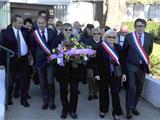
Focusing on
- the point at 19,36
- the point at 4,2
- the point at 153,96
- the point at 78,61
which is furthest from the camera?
the point at 4,2

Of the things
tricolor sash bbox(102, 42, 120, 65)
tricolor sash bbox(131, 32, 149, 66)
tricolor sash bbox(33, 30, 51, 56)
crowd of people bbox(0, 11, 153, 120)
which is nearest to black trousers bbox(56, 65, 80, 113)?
crowd of people bbox(0, 11, 153, 120)

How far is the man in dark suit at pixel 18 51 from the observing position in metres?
8.86

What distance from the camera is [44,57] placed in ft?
29.7

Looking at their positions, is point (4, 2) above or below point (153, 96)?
above

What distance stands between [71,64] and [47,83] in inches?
35.3

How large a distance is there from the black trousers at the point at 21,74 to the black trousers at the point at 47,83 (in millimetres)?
310

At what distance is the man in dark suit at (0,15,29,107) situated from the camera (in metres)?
8.86

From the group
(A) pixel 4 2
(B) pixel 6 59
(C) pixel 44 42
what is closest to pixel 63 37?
(C) pixel 44 42

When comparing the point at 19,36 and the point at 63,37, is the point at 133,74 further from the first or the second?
the point at 19,36

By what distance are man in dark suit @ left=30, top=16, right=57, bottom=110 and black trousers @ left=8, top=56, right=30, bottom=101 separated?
0.24 m

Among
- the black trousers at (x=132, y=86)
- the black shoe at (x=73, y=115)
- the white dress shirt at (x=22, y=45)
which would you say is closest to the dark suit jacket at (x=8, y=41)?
the white dress shirt at (x=22, y=45)

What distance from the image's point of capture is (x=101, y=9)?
19.6 meters

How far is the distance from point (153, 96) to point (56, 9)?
10658 mm

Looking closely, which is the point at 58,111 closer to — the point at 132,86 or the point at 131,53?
the point at 132,86
